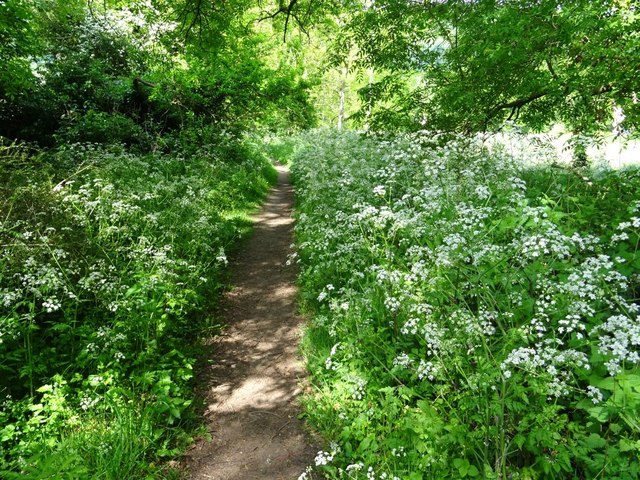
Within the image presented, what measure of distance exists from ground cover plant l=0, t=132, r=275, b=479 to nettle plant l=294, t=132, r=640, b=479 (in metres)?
1.66

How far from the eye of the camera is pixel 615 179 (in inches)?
194

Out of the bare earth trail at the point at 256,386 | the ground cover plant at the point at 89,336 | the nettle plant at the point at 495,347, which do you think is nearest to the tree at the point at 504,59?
the nettle plant at the point at 495,347

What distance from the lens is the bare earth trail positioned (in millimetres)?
3670

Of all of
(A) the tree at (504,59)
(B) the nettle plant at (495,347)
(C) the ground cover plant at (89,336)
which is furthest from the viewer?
(A) the tree at (504,59)

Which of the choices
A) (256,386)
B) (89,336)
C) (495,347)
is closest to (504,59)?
(495,347)

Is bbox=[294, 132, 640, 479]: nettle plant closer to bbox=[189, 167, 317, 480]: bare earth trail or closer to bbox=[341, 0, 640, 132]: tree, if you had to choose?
bbox=[189, 167, 317, 480]: bare earth trail

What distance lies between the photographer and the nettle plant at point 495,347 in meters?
2.32

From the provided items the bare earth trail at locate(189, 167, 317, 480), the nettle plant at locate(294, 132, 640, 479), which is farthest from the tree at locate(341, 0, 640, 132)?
the bare earth trail at locate(189, 167, 317, 480)

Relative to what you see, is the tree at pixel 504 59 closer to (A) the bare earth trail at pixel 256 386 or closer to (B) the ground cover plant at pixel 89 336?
(A) the bare earth trail at pixel 256 386

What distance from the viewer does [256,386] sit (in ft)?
15.4

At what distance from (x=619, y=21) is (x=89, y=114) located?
12.7 metres

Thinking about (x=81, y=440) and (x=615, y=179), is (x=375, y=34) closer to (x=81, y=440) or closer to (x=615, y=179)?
(x=615, y=179)

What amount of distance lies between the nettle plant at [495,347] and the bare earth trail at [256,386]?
33cm

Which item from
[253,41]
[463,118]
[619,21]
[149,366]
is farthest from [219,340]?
[253,41]
